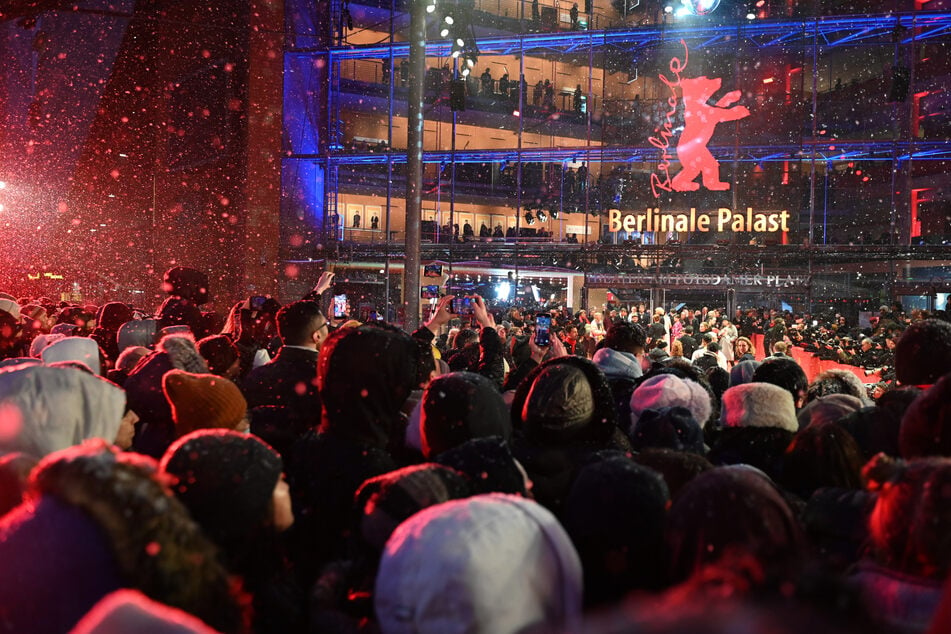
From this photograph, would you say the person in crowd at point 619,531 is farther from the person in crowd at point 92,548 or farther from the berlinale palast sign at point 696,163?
the berlinale palast sign at point 696,163

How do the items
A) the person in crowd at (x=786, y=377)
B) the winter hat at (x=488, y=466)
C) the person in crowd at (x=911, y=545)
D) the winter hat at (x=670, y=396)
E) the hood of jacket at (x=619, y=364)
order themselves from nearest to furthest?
the person in crowd at (x=911, y=545) < the winter hat at (x=488, y=466) < the winter hat at (x=670, y=396) < the person in crowd at (x=786, y=377) < the hood of jacket at (x=619, y=364)

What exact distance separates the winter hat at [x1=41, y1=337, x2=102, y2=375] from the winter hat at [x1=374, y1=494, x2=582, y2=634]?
11.8 feet

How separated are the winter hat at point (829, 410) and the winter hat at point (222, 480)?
7.79ft

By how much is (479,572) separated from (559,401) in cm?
155

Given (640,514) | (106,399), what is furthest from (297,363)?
(640,514)

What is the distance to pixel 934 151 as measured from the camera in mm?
20156

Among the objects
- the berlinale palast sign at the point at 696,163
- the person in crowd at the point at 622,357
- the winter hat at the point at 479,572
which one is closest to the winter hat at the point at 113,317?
the person in crowd at the point at 622,357

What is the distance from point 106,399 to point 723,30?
21.5 meters

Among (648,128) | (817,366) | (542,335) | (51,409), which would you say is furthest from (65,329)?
(648,128)

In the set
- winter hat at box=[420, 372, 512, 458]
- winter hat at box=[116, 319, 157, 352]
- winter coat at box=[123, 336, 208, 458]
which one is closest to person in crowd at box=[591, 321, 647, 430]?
winter hat at box=[420, 372, 512, 458]

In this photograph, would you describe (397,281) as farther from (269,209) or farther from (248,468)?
(248,468)

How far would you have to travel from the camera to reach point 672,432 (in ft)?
11.0

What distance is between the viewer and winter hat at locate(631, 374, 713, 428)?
3910mm

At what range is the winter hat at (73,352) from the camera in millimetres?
4453
